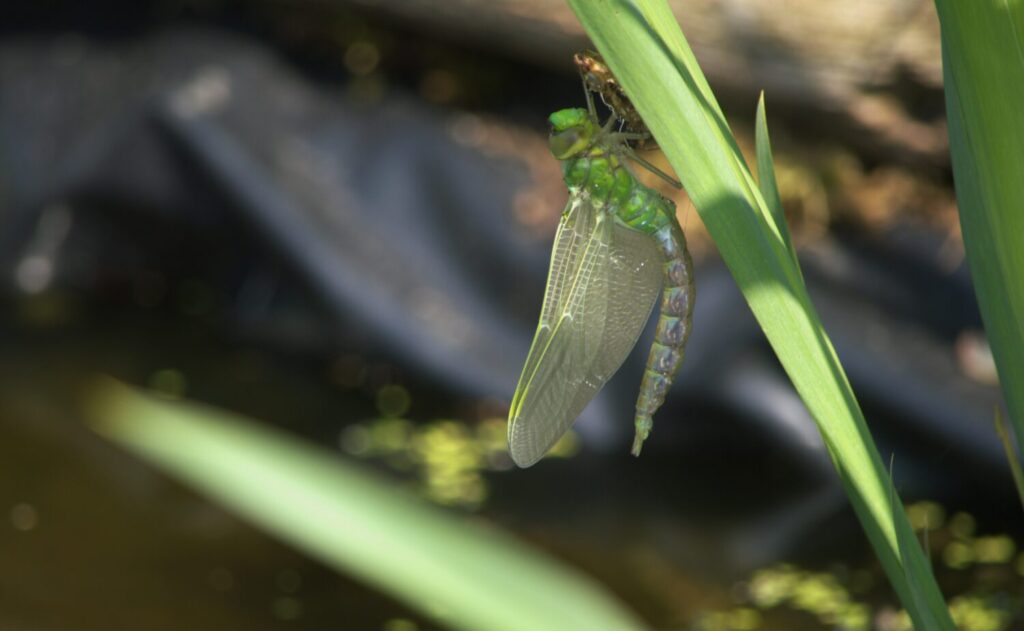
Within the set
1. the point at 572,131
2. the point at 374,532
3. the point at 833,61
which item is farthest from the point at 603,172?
the point at 833,61

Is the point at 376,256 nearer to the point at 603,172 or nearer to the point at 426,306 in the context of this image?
the point at 426,306

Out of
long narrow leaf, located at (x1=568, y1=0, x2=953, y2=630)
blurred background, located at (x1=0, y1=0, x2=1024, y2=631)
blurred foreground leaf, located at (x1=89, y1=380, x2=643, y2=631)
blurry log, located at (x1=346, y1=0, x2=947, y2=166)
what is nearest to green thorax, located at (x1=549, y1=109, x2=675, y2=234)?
long narrow leaf, located at (x1=568, y1=0, x2=953, y2=630)

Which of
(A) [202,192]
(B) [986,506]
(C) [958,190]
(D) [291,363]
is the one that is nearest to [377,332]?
(D) [291,363]

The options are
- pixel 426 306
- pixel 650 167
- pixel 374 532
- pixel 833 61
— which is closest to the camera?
pixel 374 532

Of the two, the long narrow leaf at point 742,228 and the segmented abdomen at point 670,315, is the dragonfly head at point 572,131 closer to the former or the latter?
the segmented abdomen at point 670,315

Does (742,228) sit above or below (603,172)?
below

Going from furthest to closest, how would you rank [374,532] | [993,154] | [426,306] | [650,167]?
[426,306] → [650,167] → [993,154] → [374,532]

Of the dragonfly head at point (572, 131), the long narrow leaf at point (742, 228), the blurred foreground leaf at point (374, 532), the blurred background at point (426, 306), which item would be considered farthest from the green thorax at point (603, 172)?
the blurred background at point (426, 306)
